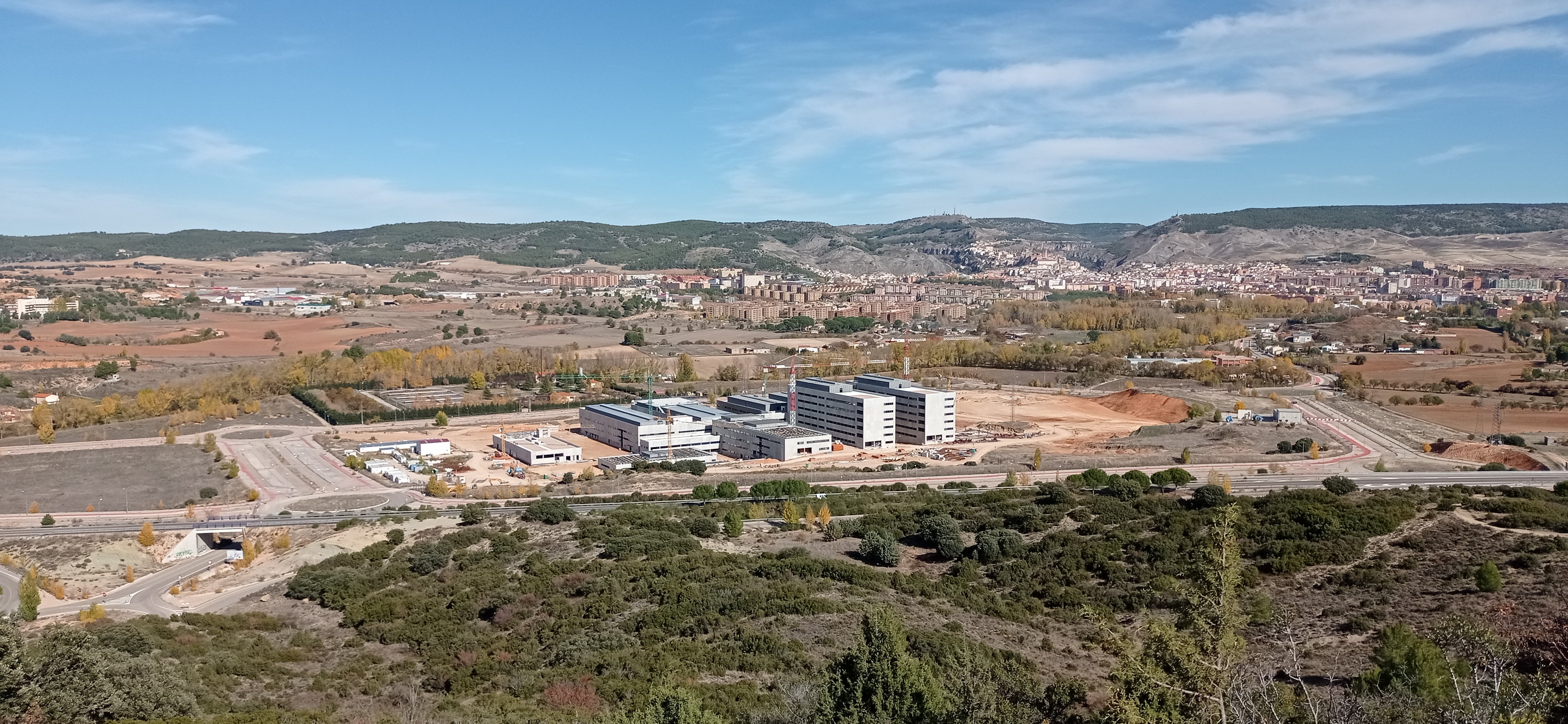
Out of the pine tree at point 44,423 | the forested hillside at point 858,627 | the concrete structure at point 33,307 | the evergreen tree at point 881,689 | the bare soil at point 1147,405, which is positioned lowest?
the bare soil at point 1147,405

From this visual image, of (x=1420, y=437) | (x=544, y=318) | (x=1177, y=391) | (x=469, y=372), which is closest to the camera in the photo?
(x=1420, y=437)

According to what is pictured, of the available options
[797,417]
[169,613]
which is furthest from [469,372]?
[169,613]

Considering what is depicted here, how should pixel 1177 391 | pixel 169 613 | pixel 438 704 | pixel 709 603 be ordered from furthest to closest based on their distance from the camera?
pixel 1177 391, pixel 169 613, pixel 709 603, pixel 438 704

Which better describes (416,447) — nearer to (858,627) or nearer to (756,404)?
(756,404)

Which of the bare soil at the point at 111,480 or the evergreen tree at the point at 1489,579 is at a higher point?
the evergreen tree at the point at 1489,579

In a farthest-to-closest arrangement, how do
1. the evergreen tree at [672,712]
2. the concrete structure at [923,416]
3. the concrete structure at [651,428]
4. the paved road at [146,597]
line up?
1. the concrete structure at [923,416]
2. the concrete structure at [651,428]
3. the paved road at [146,597]
4. the evergreen tree at [672,712]

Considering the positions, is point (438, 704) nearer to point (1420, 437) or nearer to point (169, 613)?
point (169, 613)

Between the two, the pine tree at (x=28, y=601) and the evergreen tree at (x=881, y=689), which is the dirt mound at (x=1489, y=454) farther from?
the pine tree at (x=28, y=601)

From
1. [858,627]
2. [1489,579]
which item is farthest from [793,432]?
[1489,579]

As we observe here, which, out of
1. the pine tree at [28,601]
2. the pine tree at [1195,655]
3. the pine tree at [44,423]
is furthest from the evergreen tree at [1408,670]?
the pine tree at [44,423]
